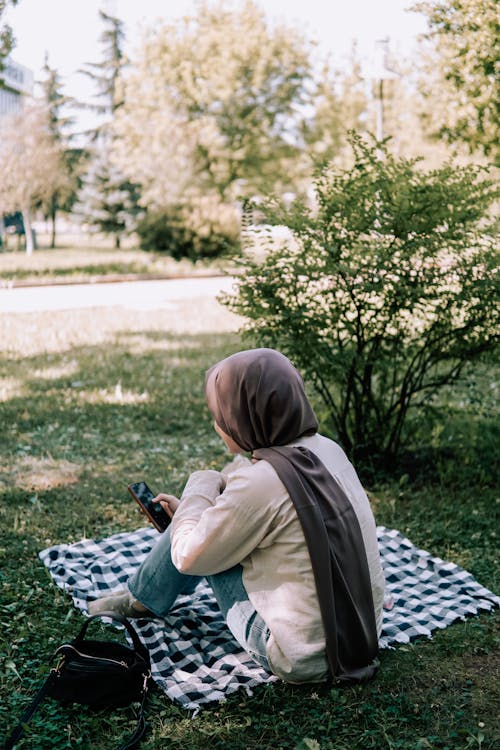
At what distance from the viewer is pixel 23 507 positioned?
196 inches

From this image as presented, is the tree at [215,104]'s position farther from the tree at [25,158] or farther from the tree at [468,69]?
the tree at [468,69]

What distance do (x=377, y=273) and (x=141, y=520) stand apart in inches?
85.0

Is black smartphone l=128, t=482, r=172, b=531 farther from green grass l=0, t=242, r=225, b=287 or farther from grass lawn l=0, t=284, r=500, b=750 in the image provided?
green grass l=0, t=242, r=225, b=287

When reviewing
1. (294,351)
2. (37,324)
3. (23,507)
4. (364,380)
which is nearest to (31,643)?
(23,507)

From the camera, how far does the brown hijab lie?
2.74 meters

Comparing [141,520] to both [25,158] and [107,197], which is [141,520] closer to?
[25,158]

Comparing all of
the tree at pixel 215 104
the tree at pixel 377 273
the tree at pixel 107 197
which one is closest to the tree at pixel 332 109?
the tree at pixel 215 104

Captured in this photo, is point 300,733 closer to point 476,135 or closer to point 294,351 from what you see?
point 294,351

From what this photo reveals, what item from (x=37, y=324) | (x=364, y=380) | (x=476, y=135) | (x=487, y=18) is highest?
(x=487, y=18)

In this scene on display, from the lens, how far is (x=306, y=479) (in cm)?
279

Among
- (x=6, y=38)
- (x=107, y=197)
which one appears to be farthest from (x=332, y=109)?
(x=6, y=38)

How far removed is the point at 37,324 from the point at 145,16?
1005 inches

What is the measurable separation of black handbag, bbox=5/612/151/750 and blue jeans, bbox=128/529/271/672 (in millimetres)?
370

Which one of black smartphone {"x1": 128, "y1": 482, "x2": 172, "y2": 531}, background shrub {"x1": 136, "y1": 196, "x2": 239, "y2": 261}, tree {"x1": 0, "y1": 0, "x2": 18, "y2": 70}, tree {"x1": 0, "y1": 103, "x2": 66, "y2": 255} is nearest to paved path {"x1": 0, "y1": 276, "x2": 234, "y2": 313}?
background shrub {"x1": 136, "y1": 196, "x2": 239, "y2": 261}
